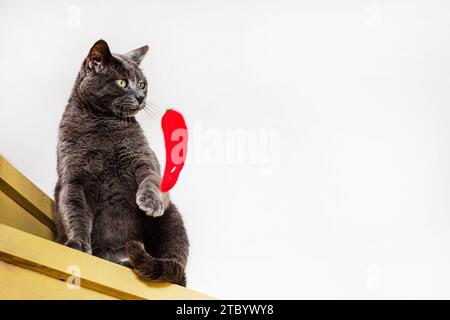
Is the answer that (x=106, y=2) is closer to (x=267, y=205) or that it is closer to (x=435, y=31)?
(x=267, y=205)

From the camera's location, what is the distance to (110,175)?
4.23ft

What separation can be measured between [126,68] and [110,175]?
0.25 metres

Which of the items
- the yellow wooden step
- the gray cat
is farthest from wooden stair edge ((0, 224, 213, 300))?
the gray cat

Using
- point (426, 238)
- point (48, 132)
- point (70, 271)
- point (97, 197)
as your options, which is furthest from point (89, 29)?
point (426, 238)

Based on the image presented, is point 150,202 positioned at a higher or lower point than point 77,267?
higher

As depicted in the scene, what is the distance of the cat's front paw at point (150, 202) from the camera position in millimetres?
1185

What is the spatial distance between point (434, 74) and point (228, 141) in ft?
2.21

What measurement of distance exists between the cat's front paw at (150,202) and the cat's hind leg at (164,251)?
8 centimetres

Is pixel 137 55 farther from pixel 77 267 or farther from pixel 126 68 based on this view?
pixel 77 267

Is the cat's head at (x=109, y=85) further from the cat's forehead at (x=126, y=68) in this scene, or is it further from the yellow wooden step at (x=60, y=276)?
the yellow wooden step at (x=60, y=276)

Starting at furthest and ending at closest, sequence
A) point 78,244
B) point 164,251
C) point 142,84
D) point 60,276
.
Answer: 1. point 142,84
2. point 164,251
3. point 78,244
4. point 60,276
